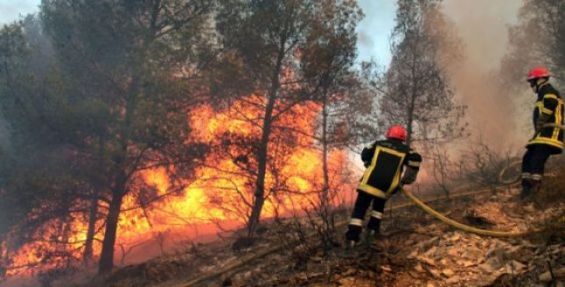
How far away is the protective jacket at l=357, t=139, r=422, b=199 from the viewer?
5645mm

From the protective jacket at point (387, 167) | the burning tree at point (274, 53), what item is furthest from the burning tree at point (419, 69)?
the protective jacket at point (387, 167)

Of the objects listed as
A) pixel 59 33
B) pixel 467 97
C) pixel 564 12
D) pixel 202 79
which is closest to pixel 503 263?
pixel 202 79

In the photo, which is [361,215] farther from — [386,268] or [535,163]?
[535,163]

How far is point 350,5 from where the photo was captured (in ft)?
42.4

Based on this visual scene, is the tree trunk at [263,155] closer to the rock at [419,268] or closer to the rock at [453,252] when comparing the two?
the rock at [453,252]

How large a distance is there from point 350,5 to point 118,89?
753 centimetres

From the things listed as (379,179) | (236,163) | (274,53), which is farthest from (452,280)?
(274,53)

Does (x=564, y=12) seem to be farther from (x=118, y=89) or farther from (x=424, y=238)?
(x=118, y=89)

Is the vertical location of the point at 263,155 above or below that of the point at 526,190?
above

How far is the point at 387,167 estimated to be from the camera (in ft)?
18.7

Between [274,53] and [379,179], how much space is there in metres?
7.85

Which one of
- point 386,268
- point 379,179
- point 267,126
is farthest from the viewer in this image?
point 267,126

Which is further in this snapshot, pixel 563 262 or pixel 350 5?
pixel 350 5

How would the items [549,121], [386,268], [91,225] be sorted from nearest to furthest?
[386,268]
[549,121]
[91,225]
